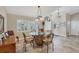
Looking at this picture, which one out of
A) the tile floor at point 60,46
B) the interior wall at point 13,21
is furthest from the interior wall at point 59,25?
the interior wall at point 13,21

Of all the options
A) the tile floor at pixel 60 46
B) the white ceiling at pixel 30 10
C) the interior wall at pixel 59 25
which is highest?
the white ceiling at pixel 30 10

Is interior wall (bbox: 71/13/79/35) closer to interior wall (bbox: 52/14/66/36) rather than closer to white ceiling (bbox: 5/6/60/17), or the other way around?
interior wall (bbox: 52/14/66/36)

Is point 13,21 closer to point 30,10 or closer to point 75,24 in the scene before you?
point 30,10

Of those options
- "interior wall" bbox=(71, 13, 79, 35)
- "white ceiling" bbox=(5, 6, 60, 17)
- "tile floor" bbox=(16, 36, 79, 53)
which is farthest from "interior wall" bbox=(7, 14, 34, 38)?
"interior wall" bbox=(71, 13, 79, 35)

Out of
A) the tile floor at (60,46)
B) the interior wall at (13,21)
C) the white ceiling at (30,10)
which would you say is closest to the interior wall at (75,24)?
the tile floor at (60,46)

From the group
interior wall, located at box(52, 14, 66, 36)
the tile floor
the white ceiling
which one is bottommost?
the tile floor

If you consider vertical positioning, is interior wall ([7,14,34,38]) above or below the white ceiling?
below

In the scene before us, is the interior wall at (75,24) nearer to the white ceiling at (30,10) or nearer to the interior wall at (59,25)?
the interior wall at (59,25)

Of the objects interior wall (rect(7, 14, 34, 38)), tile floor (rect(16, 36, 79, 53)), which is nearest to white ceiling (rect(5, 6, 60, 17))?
interior wall (rect(7, 14, 34, 38))

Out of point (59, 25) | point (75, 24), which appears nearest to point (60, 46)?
point (59, 25)

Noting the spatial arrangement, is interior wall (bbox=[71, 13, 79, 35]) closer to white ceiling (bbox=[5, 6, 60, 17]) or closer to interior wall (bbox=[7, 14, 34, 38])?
white ceiling (bbox=[5, 6, 60, 17])

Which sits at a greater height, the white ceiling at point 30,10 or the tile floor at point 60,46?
the white ceiling at point 30,10
